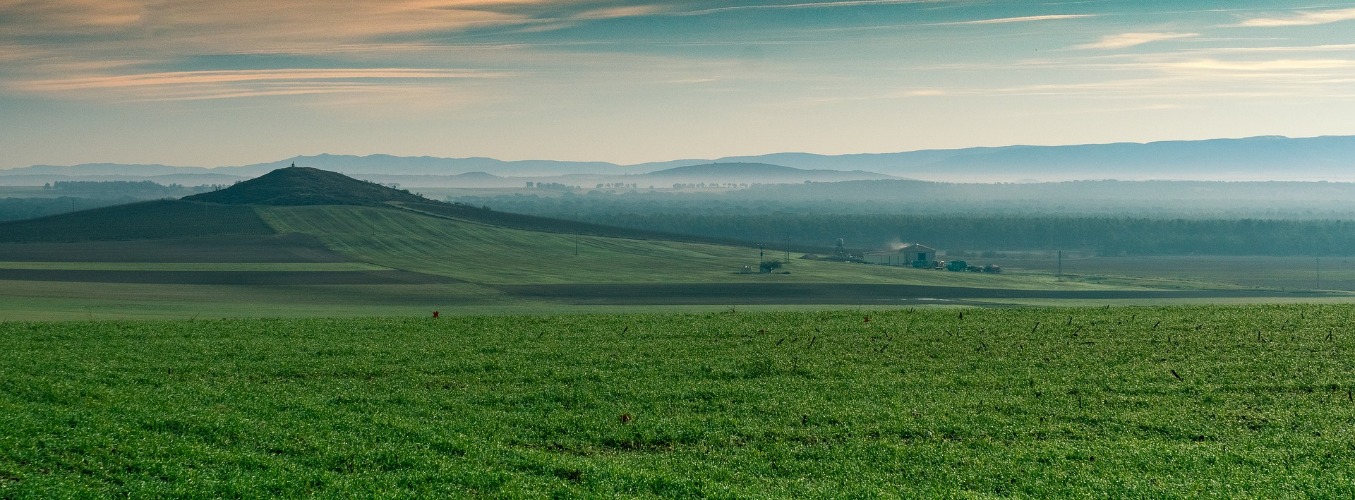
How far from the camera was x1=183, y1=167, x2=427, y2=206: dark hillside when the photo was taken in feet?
550

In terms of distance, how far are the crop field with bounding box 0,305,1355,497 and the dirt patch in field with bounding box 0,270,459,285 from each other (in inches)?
1929

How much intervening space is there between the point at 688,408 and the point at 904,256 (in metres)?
123

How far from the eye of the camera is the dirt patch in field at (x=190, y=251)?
100500 mm

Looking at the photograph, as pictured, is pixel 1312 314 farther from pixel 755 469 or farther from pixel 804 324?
pixel 755 469

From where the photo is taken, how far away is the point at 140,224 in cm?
13738

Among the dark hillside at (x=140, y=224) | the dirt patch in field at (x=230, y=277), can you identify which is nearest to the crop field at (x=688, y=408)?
A: the dirt patch in field at (x=230, y=277)

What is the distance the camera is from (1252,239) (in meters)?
190

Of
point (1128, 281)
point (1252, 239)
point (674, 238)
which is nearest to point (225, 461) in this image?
point (1128, 281)

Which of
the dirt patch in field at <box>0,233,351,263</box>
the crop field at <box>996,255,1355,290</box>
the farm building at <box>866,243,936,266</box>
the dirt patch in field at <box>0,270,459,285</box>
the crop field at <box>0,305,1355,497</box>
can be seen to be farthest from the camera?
the farm building at <box>866,243,936,266</box>

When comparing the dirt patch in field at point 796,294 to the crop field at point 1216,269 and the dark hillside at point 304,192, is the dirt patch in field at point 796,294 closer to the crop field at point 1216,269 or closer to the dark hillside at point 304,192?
the crop field at point 1216,269

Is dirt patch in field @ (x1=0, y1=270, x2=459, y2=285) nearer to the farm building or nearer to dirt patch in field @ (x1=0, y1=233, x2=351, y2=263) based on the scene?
dirt patch in field @ (x1=0, y1=233, x2=351, y2=263)

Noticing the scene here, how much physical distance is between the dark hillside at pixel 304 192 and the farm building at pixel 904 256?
7523 centimetres

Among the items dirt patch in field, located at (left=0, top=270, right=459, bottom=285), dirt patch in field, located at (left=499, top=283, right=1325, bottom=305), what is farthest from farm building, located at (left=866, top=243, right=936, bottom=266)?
dirt patch in field, located at (left=0, top=270, right=459, bottom=285)

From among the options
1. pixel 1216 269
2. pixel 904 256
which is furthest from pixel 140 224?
pixel 1216 269
